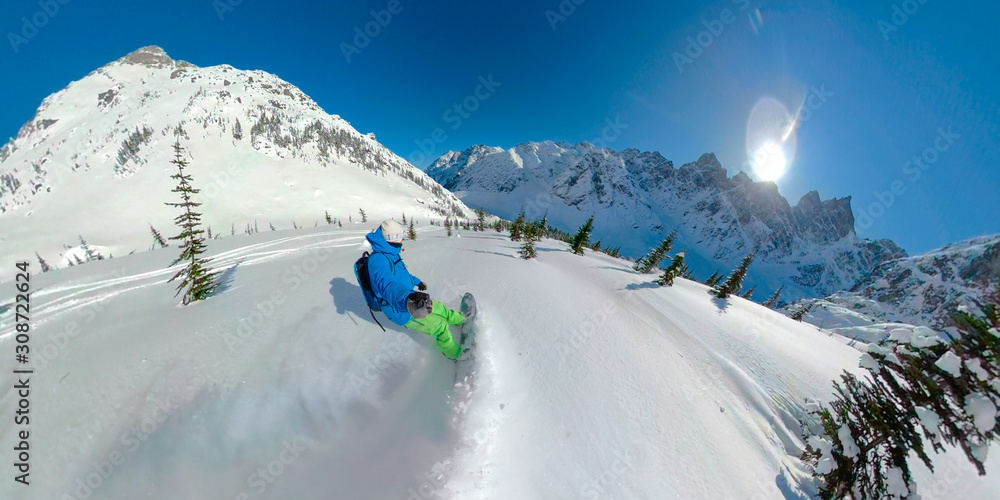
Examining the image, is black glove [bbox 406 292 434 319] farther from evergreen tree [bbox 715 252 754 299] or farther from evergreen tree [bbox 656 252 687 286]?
evergreen tree [bbox 715 252 754 299]

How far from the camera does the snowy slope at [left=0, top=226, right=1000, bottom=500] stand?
3.44 meters

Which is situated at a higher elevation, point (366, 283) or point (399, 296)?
point (399, 296)

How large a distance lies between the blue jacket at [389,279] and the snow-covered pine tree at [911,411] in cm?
622

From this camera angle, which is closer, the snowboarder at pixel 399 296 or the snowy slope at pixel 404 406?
the snowy slope at pixel 404 406

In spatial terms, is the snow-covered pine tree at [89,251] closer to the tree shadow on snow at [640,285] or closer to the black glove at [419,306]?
the black glove at [419,306]

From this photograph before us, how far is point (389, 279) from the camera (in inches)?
192

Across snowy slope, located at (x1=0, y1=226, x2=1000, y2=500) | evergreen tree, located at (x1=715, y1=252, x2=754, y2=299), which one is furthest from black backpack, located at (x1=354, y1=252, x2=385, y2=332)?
evergreen tree, located at (x1=715, y1=252, x2=754, y2=299)

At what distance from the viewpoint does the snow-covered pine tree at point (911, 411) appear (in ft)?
10.5

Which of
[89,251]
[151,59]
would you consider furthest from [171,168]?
[151,59]

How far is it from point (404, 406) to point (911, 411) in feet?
20.8

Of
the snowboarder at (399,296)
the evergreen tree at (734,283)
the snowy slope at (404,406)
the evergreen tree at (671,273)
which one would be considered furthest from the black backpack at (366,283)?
the evergreen tree at (734,283)

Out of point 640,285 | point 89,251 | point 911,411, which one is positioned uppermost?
point 911,411

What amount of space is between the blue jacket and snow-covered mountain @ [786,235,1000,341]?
371 feet

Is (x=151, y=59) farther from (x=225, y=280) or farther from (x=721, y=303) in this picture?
(x=721, y=303)
